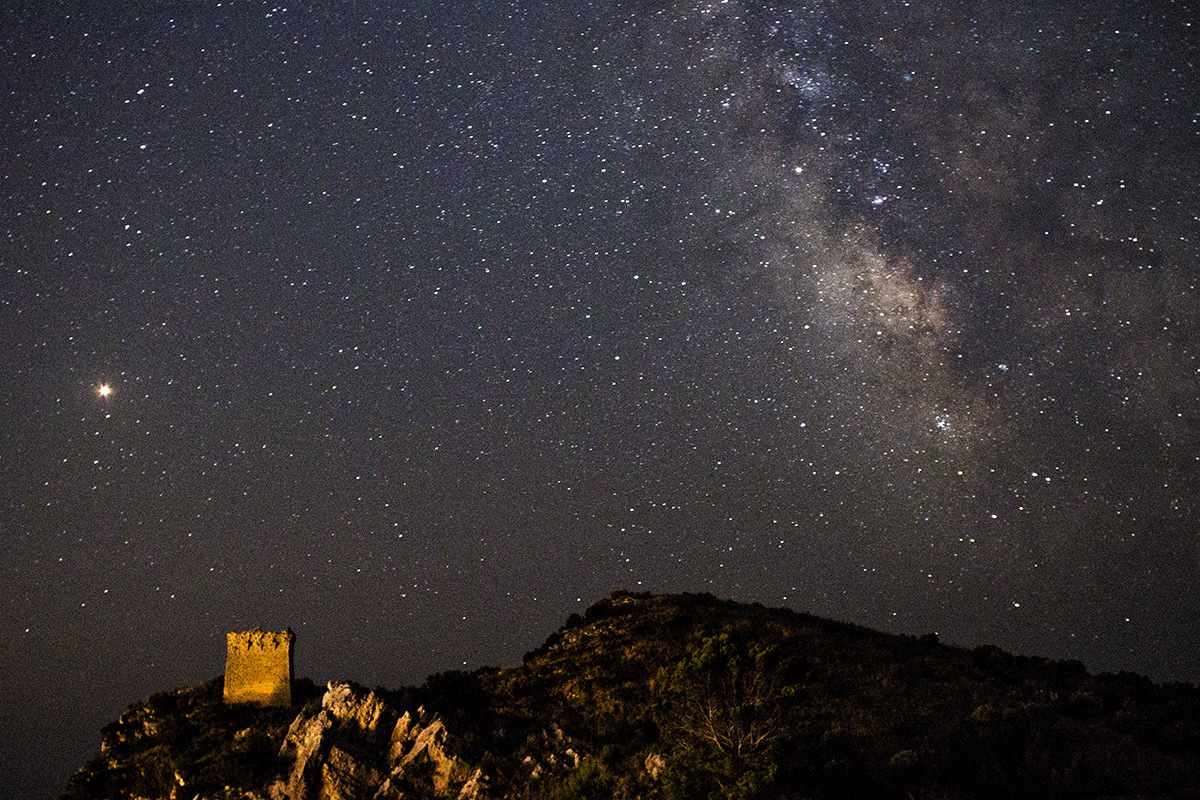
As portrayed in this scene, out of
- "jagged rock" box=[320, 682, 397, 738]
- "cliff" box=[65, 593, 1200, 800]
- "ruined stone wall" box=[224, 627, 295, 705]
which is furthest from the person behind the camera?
"ruined stone wall" box=[224, 627, 295, 705]

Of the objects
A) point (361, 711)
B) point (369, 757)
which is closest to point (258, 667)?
point (361, 711)

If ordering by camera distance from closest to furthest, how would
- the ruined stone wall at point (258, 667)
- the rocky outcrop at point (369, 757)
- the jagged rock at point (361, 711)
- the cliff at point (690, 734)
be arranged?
1. the cliff at point (690, 734)
2. the rocky outcrop at point (369, 757)
3. the jagged rock at point (361, 711)
4. the ruined stone wall at point (258, 667)

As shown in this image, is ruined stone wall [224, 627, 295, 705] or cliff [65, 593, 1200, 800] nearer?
cliff [65, 593, 1200, 800]

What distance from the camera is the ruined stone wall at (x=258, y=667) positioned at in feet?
106

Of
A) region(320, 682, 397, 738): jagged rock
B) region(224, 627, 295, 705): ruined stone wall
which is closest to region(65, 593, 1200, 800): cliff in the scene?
region(320, 682, 397, 738): jagged rock

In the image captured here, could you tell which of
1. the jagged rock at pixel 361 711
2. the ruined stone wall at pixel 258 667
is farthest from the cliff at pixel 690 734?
the ruined stone wall at pixel 258 667

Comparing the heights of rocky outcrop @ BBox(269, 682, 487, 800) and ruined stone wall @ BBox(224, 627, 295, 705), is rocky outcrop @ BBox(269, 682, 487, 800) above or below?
below

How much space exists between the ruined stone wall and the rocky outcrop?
3417 mm

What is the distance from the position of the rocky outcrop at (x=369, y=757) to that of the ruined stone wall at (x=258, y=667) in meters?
3.42

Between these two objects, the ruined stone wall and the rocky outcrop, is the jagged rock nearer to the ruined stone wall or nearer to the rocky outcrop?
the rocky outcrop

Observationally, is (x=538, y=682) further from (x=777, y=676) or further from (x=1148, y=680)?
(x=1148, y=680)

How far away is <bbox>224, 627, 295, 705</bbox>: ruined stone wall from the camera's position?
1270 inches

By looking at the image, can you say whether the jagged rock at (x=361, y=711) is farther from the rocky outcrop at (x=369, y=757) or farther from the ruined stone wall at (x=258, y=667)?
the ruined stone wall at (x=258, y=667)

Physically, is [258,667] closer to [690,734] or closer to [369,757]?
[369,757]
